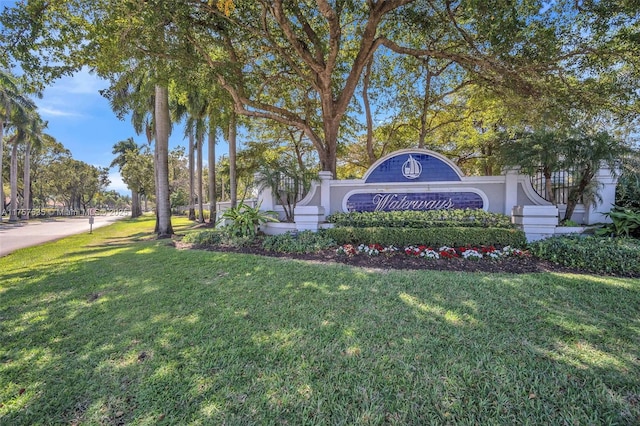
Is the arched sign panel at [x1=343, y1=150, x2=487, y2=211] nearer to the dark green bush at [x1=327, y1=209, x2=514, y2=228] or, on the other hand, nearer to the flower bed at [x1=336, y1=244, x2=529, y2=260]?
the dark green bush at [x1=327, y1=209, x2=514, y2=228]

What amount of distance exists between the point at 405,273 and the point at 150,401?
379cm

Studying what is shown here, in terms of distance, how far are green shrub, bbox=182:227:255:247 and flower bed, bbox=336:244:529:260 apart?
263cm

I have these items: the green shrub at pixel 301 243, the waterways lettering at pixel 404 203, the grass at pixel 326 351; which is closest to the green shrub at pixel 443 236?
the green shrub at pixel 301 243

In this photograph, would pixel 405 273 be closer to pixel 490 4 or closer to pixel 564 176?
pixel 490 4

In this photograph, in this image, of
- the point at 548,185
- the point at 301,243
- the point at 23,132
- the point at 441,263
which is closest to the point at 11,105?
the point at 23,132

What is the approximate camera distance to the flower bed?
5586 millimetres

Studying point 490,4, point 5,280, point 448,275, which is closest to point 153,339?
point 448,275

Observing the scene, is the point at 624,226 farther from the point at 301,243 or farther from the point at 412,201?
the point at 301,243

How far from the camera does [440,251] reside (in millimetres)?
5734

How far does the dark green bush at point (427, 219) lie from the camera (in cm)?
665

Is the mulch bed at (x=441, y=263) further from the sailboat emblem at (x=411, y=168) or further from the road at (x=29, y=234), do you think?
the road at (x=29, y=234)

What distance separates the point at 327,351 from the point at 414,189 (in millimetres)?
6245

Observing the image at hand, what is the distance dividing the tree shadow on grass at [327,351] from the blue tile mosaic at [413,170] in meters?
4.00

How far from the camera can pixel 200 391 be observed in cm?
203
